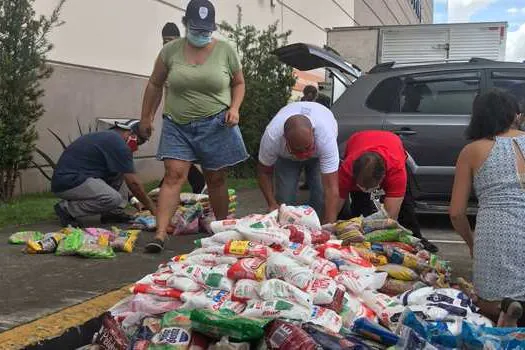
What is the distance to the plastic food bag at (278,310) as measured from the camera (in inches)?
119

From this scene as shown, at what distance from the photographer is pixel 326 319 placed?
3055 mm

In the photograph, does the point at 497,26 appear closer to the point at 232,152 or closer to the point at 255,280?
the point at 232,152

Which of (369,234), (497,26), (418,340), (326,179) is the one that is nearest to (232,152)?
(326,179)

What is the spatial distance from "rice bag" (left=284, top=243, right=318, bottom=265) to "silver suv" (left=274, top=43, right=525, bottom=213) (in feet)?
9.55

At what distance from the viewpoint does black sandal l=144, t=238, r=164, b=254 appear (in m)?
4.95

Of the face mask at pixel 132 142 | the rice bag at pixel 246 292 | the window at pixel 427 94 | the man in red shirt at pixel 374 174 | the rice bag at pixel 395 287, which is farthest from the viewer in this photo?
the window at pixel 427 94

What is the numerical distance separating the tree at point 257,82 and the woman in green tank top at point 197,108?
18.1 feet

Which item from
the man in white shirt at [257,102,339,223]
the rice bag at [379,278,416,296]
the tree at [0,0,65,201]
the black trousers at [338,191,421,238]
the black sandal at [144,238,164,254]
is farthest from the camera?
the tree at [0,0,65,201]

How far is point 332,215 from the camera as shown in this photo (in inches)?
189

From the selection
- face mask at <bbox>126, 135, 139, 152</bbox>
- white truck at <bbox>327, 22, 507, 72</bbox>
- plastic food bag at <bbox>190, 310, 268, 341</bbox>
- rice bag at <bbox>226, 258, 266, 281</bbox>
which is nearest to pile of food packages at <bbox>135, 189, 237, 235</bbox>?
face mask at <bbox>126, 135, 139, 152</bbox>

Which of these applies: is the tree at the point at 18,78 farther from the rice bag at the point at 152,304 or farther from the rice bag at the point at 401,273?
the rice bag at the point at 401,273

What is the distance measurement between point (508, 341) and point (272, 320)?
0.95 meters

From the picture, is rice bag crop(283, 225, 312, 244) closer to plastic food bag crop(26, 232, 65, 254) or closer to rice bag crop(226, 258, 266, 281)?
rice bag crop(226, 258, 266, 281)

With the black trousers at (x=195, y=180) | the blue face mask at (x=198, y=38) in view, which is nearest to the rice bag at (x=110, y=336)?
the blue face mask at (x=198, y=38)
